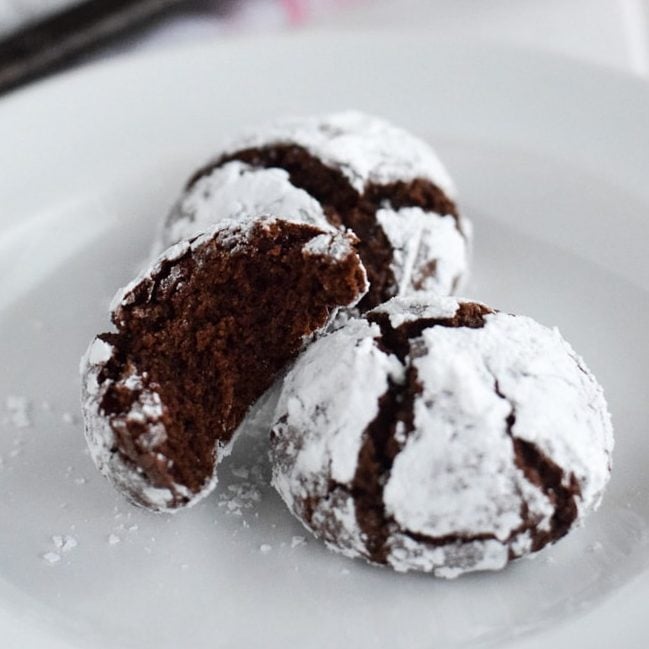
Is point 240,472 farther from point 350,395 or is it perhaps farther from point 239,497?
point 350,395

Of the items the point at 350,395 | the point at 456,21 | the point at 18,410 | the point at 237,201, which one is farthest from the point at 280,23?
the point at 350,395

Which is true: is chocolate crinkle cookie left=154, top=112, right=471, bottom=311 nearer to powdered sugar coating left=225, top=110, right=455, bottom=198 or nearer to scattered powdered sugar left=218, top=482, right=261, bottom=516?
powdered sugar coating left=225, top=110, right=455, bottom=198

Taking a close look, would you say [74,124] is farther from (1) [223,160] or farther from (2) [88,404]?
(2) [88,404]

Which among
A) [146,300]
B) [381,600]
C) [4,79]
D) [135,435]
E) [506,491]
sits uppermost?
[4,79]

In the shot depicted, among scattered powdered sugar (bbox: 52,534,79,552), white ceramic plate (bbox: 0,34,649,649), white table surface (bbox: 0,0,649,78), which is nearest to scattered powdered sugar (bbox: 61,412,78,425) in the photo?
white ceramic plate (bbox: 0,34,649,649)

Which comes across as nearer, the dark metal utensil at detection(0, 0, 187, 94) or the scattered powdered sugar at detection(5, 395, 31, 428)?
the scattered powdered sugar at detection(5, 395, 31, 428)

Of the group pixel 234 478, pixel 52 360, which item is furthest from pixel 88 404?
pixel 52 360
